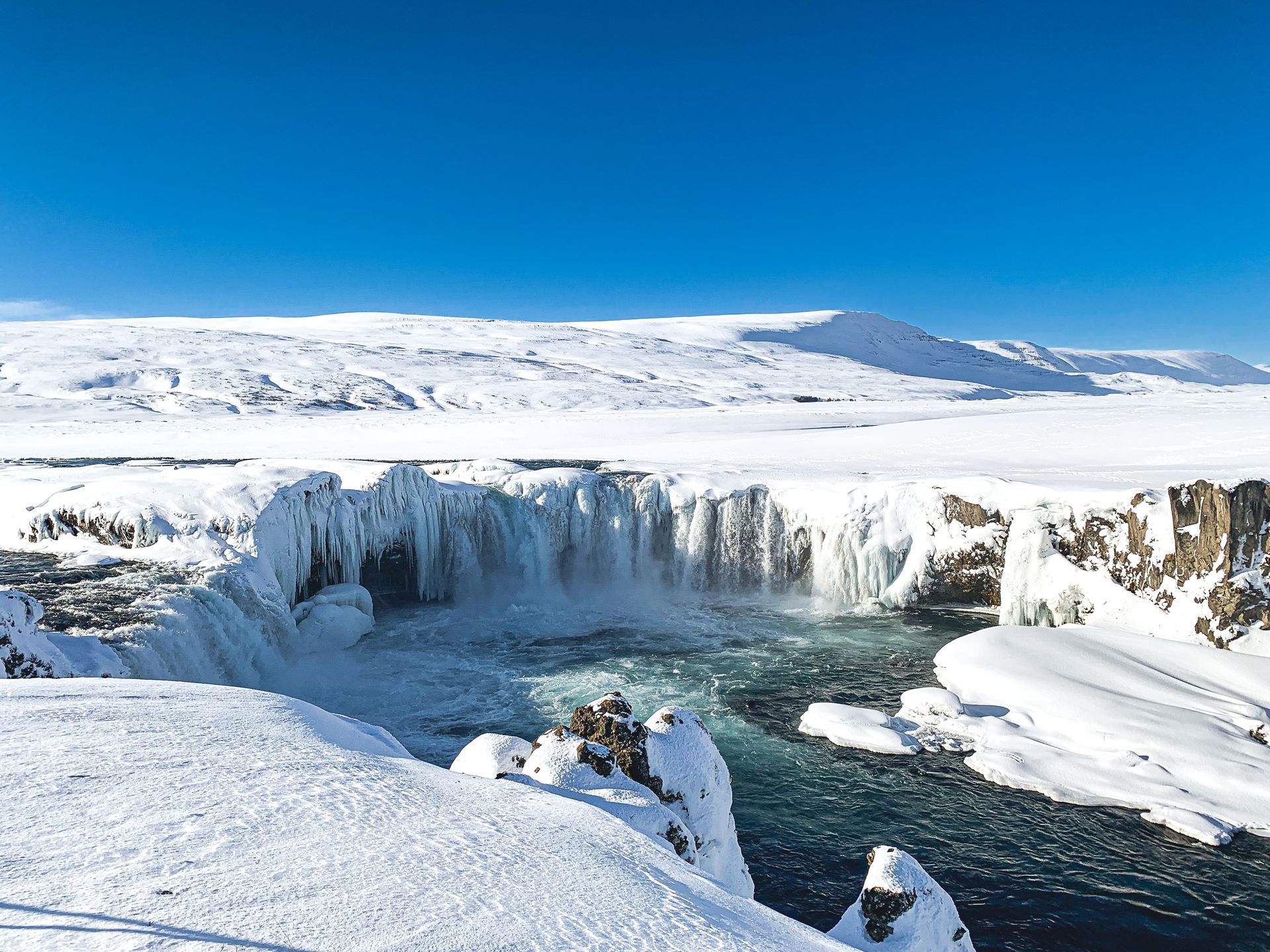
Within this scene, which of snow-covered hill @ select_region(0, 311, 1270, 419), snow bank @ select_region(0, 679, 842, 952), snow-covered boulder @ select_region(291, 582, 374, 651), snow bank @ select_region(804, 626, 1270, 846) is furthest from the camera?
snow-covered hill @ select_region(0, 311, 1270, 419)

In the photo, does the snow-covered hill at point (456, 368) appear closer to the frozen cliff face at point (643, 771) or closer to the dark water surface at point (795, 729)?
the dark water surface at point (795, 729)

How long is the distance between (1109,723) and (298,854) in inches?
411

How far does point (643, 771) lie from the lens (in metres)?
6.18

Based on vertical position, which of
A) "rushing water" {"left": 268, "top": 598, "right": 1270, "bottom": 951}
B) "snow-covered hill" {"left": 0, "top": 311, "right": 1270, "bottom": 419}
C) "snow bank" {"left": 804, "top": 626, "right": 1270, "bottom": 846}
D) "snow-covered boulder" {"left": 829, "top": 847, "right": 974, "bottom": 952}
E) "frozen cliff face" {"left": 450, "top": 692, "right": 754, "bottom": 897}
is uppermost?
"snow-covered hill" {"left": 0, "top": 311, "right": 1270, "bottom": 419}

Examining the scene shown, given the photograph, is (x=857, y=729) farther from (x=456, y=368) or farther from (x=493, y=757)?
(x=456, y=368)

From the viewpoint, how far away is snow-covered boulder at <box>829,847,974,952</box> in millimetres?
4945

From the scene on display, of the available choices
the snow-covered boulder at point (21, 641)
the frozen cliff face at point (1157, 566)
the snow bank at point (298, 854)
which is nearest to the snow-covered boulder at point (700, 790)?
the snow bank at point (298, 854)

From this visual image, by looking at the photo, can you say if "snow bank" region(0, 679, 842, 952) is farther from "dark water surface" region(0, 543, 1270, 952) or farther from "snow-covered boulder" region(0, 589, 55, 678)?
"dark water surface" region(0, 543, 1270, 952)

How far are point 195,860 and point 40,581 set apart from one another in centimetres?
1193

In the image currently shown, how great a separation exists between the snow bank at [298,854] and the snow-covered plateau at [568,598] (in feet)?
0.07

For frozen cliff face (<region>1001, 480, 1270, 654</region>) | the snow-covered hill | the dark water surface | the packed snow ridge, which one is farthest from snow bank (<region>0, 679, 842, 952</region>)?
the snow-covered hill

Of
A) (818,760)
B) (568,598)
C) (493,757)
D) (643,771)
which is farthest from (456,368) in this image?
(643,771)

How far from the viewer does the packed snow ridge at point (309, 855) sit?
3008 millimetres

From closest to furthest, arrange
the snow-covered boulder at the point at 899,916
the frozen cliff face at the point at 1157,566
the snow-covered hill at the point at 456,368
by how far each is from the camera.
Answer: the snow-covered boulder at the point at 899,916, the frozen cliff face at the point at 1157,566, the snow-covered hill at the point at 456,368
